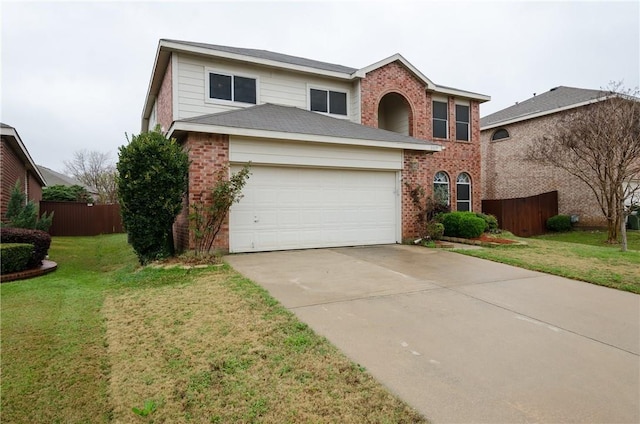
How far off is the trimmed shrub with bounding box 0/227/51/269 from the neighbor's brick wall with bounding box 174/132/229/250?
10.1 ft

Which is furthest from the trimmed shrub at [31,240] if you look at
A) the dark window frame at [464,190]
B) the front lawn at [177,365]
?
the dark window frame at [464,190]

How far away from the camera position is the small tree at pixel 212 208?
7.78m

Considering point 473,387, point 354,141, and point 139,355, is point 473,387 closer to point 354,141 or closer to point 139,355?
point 139,355

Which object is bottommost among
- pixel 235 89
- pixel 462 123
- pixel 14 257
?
pixel 14 257

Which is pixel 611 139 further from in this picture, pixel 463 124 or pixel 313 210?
pixel 313 210

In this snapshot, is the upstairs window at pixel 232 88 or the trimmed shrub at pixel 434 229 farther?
the upstairs window at pixel 232 88

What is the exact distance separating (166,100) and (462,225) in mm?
10816

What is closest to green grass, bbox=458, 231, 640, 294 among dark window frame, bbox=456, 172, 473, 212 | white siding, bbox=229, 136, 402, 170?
white siding, bbox=229, 136, 402, 170

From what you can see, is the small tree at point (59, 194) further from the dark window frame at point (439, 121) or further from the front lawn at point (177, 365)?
the dark window frame at point (439, 121)

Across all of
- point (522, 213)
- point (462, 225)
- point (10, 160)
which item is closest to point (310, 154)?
point (462, 225)

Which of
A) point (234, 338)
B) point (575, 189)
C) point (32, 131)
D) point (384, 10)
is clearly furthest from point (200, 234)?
point (32, 131)

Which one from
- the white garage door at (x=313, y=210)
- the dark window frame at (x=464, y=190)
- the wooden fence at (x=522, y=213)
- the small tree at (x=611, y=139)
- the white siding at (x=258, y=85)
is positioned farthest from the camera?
the dark window frame at (x=464, y=190)

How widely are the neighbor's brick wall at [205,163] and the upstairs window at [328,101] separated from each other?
5.34 m

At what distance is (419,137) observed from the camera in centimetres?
1477
